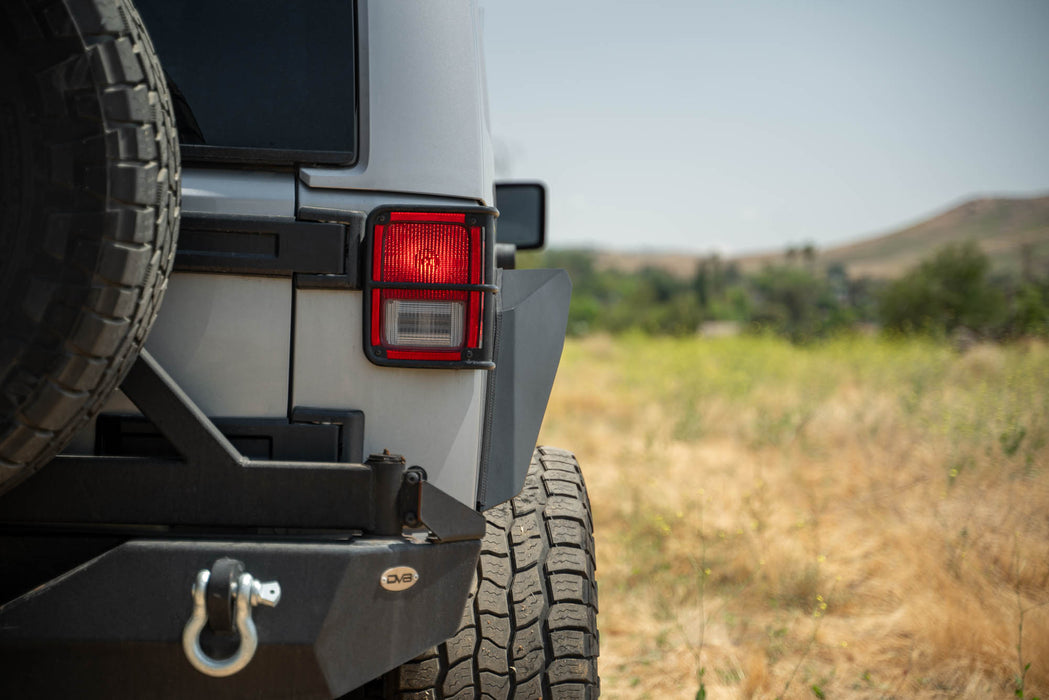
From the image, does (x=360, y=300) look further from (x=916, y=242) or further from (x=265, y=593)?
(x=916, y=242)

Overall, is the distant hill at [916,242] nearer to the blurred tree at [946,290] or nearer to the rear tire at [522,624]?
the blurred tree at [946,290]

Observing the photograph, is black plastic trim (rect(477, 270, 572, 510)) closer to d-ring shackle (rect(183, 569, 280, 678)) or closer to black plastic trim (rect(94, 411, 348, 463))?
black plastic trim (rect(94, 411, 348, 463))

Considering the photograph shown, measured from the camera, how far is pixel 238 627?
1.32m

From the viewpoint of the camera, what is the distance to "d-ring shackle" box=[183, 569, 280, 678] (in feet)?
4.29

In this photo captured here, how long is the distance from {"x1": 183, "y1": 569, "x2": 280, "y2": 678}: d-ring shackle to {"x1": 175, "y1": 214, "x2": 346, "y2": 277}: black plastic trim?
21.5 inches

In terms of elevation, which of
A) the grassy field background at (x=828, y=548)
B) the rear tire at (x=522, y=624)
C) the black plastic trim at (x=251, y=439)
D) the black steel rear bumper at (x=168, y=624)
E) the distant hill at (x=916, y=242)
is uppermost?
the distant hill at (x=916, y=242)

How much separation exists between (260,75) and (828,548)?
13.1ft

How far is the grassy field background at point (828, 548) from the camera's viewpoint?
310 centimetres

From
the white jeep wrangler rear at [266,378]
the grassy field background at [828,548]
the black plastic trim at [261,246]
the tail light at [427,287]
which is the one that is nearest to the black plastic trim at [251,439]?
the white jeep wrangler rear at [266,378]

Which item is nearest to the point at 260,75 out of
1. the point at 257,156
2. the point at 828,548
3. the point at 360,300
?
the point at 257,156

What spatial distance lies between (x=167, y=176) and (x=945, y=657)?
10.6 feet

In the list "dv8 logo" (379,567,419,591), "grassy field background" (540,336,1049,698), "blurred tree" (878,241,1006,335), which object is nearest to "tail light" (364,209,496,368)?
"dv8 logo" (379,567,419,591)

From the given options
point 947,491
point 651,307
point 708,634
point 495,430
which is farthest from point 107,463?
point 651,307

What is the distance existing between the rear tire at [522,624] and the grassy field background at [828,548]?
36.8 inches
